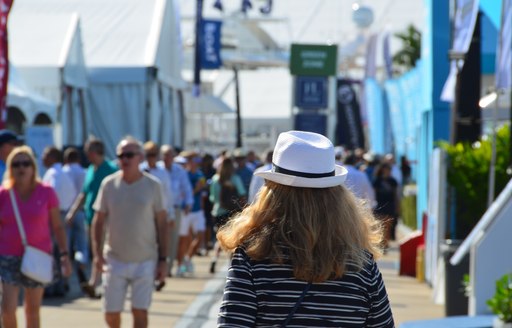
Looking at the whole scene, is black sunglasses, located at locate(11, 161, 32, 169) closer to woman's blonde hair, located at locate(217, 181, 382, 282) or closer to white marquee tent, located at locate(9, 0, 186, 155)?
woman's blonde hair, located at locate(217, 181, 382, 282)

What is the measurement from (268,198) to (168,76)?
95.9ft

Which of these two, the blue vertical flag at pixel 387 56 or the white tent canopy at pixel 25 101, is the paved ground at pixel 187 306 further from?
the blue vertical flag at pixel 387 56

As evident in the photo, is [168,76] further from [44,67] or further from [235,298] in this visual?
[235,298]

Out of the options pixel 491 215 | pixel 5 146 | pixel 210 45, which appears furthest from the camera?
pixel 210 45

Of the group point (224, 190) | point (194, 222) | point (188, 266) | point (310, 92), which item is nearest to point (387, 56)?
point (310, 92)

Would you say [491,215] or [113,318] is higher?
[491,215]

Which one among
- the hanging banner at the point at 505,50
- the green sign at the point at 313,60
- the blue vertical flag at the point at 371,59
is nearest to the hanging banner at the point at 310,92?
the green sign at the point at 313,60

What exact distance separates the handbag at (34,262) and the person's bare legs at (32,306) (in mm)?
119

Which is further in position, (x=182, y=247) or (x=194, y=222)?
(x=194, y=222)

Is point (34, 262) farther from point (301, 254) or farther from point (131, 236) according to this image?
point (301, 254)

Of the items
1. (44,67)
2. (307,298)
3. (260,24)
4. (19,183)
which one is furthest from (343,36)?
(307,298)

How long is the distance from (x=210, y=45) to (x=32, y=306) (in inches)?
1115

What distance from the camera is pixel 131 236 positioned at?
950cm

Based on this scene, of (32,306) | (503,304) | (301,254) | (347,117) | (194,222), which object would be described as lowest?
(347,117)
